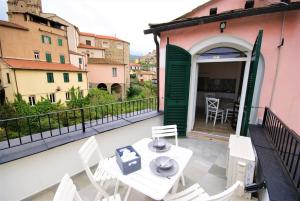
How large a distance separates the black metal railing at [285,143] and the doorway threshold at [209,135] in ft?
3.68

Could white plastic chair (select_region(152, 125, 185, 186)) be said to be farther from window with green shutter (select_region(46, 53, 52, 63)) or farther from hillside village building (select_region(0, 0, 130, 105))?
window with green shutter (select_region(46, 53, 52, 63))

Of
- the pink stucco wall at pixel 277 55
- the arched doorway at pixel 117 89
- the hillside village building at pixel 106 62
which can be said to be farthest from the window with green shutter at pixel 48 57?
the pink stucco wall at pixel 277 55

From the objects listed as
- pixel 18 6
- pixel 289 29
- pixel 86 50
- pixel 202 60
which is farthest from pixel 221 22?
pixel 18 6

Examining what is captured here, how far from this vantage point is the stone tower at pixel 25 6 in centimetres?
1566

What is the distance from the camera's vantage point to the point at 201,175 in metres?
2.42

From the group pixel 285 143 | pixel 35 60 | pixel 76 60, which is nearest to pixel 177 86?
pixel 285 143

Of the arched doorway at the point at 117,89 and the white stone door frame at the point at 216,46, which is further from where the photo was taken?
the arched doorway at the point at 117,89

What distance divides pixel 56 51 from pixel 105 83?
6.65m

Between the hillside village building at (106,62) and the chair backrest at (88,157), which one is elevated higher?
the hillside village building at (106,62)

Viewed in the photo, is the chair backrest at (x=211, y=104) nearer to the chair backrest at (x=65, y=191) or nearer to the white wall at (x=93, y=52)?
the chair backrest at (x=65, y=191)

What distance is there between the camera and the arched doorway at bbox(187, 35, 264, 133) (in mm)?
2881

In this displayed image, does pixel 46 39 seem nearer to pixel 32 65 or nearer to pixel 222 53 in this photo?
pixel 32 65

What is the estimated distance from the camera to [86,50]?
1947 cm

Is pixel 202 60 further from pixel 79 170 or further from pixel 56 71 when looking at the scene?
pixel 56 71
